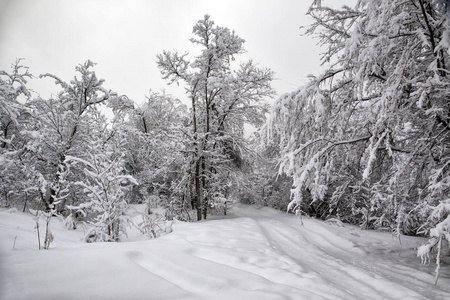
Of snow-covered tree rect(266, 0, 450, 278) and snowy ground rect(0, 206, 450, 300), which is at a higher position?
snow-covered tree rect(266, 0, 450, 278)

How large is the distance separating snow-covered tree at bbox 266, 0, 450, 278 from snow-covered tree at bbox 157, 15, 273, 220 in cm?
540

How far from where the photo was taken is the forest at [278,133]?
3.15 m

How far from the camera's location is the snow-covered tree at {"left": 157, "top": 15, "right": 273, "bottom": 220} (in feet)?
29.9

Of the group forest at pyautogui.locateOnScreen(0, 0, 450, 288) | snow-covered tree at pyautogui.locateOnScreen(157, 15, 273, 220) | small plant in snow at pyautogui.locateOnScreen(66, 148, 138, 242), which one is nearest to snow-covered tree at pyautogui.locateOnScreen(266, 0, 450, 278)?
forest at pyautogui.locateOnScreen(0, 0, 450, 288)

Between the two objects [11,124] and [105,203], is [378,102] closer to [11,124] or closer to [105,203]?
[105,203]

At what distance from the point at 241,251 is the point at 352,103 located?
352 cm

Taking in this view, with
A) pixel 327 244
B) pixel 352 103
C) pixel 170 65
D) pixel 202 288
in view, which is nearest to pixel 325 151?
pixel 352 103

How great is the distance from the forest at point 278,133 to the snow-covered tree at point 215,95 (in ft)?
0.21

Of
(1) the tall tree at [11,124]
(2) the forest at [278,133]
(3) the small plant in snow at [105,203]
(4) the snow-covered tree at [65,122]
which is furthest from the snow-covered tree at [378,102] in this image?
(1) the tall tree at [11,124]

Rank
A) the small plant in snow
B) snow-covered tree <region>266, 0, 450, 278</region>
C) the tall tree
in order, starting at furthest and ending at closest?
1. the tall tree
2. the small plant in snow
3. snow-covered tree <region>266, 0, 450, 278</region>

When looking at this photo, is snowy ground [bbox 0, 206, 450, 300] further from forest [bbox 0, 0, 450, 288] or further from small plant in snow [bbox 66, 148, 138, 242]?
small plant in snow [bbox 66, 148, 138, 242]

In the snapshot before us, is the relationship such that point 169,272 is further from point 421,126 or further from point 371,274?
point 421,126

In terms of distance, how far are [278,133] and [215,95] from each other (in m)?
6.85

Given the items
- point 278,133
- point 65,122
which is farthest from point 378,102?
point 65,122
